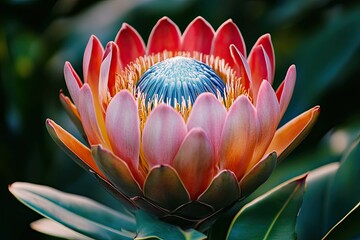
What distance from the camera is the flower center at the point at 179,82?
1.18m

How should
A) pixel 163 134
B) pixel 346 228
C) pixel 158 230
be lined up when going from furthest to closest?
pixel 346 228
pixel 158 230
pixel 163 134

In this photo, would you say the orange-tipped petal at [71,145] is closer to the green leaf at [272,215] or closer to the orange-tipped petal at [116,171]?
the orange-tipped petal at [116,171]

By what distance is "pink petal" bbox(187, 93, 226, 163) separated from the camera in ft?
3.48

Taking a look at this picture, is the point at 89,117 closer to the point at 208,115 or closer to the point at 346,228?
the point at 208,115

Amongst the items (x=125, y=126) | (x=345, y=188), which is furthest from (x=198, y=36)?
(x=345, y=188)

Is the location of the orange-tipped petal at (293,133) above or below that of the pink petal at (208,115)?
below

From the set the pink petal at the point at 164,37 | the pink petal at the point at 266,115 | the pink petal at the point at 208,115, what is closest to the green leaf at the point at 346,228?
the pink petal at the point at 266,115

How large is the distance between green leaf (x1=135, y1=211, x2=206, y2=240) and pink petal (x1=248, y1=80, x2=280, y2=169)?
0.18 meters

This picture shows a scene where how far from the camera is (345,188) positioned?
1.52 metres

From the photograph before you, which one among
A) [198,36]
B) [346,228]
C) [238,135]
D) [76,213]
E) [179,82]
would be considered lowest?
[346,228]

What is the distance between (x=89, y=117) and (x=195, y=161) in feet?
0.67

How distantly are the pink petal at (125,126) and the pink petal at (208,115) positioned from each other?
0.29 ft

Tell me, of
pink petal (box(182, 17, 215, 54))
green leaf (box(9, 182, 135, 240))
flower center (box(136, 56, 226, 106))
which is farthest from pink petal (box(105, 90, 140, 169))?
pink petal (box(182, 17, 215, 54))

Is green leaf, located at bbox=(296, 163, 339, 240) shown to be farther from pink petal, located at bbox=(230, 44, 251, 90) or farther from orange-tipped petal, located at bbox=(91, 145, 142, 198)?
orange-tipped petal, located at bbox=(91, 145, 142, 198)
